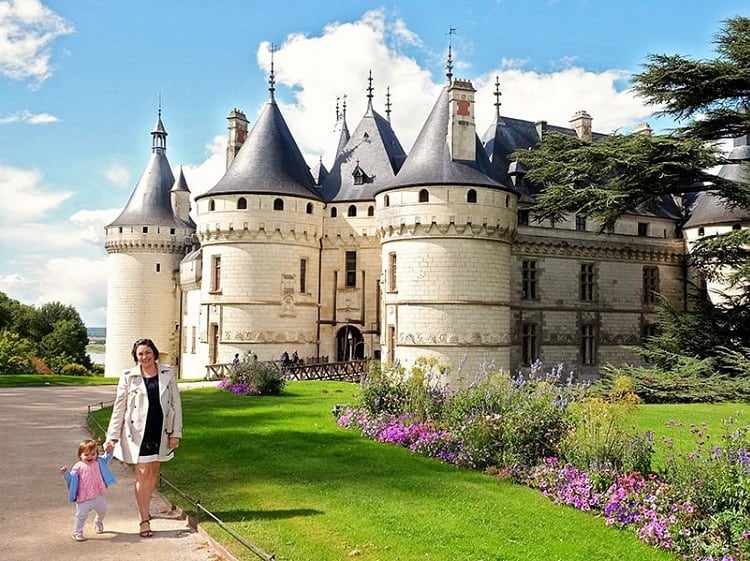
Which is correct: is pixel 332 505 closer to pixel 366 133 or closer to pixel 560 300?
pixel 560 300

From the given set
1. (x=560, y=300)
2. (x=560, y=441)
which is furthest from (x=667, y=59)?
(x=560, y=441)

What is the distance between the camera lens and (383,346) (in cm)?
2645

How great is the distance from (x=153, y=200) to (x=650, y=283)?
25725 millimetres

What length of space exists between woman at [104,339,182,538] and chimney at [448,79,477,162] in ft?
65.7

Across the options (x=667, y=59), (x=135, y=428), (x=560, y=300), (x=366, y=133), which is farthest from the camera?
(x=366, y=133)

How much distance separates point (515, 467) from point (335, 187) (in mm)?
22552

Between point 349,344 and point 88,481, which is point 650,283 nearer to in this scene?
point 349,344

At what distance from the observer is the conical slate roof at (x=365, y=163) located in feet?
99.6

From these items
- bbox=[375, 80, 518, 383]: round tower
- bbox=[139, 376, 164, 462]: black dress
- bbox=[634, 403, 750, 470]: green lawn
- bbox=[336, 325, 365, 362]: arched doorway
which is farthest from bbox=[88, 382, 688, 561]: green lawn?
bbox=[336, 325, 365, 362]: arched doorway

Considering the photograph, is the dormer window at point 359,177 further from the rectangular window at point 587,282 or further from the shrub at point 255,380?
the shrub at point 255,380

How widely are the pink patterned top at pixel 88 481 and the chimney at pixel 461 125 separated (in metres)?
20.5

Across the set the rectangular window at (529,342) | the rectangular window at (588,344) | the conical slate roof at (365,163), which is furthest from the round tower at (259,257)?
the rectangular window at (588,344)

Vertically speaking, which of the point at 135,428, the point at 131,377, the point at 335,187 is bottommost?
the point at 135,428

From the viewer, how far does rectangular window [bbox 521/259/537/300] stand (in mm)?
28797
